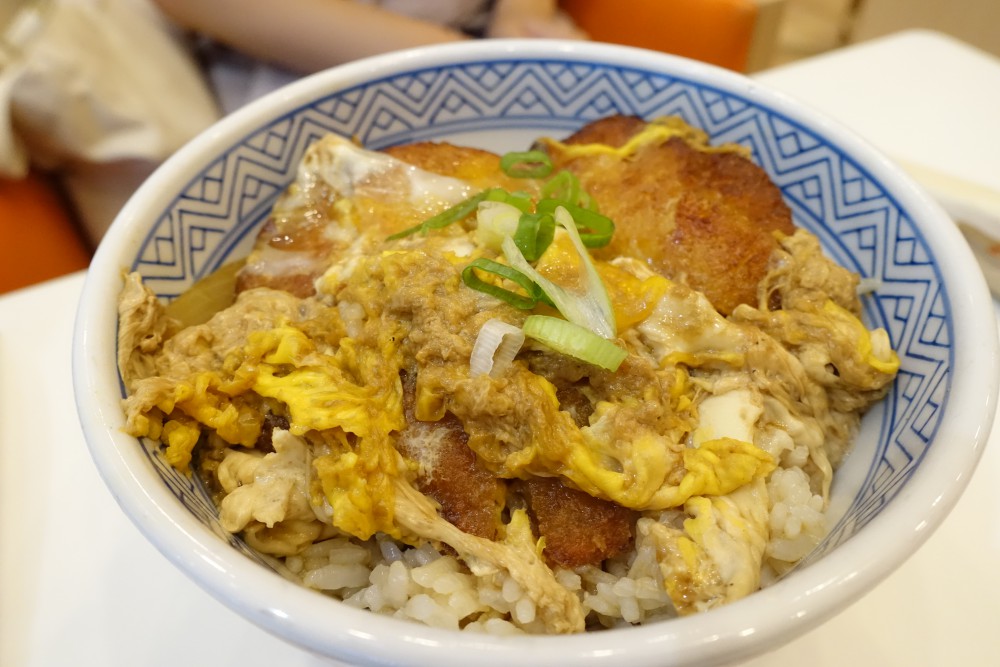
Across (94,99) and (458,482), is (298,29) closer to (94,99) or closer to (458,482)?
(94,99)

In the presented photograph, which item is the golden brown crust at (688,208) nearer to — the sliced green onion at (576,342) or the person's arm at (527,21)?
the sliced green onion at (576,342)

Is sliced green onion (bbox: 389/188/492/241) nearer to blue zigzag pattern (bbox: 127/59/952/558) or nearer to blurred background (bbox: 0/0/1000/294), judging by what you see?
blue zigzag pattern (bbox: 127/59/952/558)

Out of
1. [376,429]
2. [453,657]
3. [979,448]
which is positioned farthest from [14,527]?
[979,448]

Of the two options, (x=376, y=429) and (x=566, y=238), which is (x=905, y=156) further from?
(x=376, y=429)

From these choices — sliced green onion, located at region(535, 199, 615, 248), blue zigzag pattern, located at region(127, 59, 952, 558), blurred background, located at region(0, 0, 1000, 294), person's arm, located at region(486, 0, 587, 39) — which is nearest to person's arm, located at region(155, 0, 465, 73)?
blurred background, located at region(0, 0, 1000, 294)

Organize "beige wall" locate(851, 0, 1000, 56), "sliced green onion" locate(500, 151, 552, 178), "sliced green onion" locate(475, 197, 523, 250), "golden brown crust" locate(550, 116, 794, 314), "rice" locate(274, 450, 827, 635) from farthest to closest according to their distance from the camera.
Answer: "beige wall" locate(851, 0, 1000, 56)
"sliced green onion" locate(500, 151, 552, 178)
"golden brown crust" locate(550, 116, 794, 314)
"sliced green onion" locate(475, 197, 523, 250)
"rice" locate(274, 450, 827, 635)

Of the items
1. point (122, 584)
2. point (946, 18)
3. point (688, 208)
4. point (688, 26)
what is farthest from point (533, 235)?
point (946, 18)
